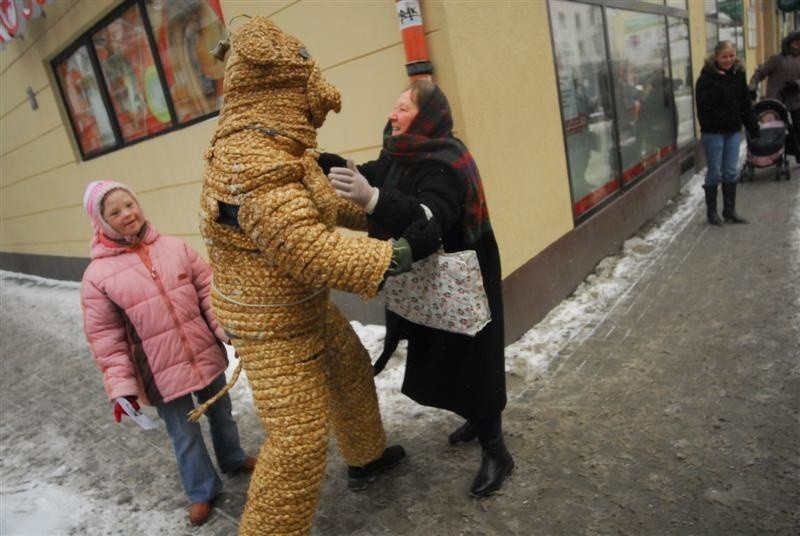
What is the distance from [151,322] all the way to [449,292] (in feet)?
4.32

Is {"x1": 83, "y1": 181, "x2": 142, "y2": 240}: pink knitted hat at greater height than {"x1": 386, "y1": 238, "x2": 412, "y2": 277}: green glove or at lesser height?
greater

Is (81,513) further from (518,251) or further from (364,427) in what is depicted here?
(518,251)

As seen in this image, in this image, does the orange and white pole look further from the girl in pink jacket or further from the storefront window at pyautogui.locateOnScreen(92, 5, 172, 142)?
the storefront window at pyautogui.locateOnScreen(92, 5, 172, 142)

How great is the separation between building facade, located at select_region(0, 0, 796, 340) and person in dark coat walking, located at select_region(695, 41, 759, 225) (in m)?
0.70

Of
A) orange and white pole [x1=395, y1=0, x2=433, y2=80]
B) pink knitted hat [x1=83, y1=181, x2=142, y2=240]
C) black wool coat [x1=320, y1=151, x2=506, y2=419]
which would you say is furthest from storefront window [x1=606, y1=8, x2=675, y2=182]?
pink knitted hat [x1=83, y1=181, x2=142, y2=240]

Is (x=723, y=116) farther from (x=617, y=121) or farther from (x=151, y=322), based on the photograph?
(x=151, y=322)

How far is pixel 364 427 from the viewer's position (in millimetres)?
2465

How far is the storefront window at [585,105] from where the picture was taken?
4.52 metres

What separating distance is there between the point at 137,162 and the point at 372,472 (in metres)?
4.75

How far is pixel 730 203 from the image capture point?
18.3 feet

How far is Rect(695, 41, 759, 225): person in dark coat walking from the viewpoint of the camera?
525 cm

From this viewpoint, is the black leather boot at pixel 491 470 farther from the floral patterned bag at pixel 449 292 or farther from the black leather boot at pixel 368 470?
the floral patterned bag at pixel 449 292

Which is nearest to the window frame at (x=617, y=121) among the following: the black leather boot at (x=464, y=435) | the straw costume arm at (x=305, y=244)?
the black leather boot at (x=464, y=435)

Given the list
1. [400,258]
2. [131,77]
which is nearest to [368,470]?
[400,258]
